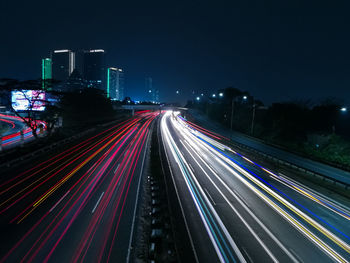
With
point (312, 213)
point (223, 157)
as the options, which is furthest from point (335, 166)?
point (312, 213)

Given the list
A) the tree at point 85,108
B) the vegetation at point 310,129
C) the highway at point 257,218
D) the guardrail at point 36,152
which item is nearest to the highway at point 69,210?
the guardrail at point 36,152

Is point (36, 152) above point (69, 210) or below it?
above

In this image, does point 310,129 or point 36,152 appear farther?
point 310,129

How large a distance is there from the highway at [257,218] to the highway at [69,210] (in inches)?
172

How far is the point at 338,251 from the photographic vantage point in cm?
1088

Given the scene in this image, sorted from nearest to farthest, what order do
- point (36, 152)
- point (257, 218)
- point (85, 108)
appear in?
1. point (257, 218)
2. point (36, 152)
3. point (85, 108)

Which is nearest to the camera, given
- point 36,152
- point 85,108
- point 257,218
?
point 257,218

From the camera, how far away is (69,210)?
547 inches

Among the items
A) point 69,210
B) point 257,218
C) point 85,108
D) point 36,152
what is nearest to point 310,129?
point 257,218

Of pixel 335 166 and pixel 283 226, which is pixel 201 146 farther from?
pixel 283 226

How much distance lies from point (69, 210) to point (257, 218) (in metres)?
13.1

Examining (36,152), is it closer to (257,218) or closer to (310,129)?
(257,218)

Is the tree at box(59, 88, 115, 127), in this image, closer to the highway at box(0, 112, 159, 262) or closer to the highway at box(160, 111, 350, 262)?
the highway at box(0, 112, 159, 262)

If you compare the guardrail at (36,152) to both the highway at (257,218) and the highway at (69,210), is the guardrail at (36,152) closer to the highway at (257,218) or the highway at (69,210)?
the highway at (69,210)
